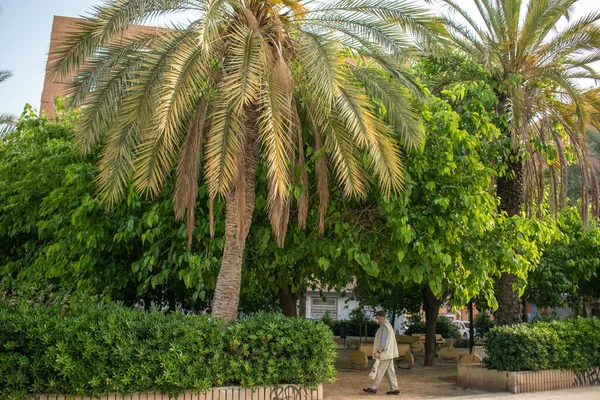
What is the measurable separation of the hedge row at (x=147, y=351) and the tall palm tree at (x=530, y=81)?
5.54 metres

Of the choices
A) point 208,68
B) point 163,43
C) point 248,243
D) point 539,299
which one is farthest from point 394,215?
point 539,299

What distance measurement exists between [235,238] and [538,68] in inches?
296

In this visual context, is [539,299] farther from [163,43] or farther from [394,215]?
[163,43]

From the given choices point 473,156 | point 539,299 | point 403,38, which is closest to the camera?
point 403,38

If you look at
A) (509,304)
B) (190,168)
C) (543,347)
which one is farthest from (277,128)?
(509,304)

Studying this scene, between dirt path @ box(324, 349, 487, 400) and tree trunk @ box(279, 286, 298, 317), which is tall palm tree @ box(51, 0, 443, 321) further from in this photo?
tree trunk @ box(279, 286, 298, 317)

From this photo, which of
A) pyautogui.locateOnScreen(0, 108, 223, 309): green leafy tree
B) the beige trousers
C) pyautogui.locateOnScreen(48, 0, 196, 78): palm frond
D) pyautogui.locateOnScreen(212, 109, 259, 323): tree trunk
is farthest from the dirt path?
pyautogui.locateOnScreen(48, 0, 196, 78): palm frond

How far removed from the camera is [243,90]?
25.4ft

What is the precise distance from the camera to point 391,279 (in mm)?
10883

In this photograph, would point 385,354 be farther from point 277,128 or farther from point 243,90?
point 243,90

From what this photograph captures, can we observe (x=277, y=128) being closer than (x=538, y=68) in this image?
Yes

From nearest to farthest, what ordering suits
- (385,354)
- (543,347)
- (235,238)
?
(235,238)
(385,354)
(543,347)

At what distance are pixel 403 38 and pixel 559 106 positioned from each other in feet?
18.1

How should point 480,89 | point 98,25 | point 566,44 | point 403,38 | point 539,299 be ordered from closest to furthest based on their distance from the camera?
point 98,25, point 403,38, point 480,89, point 566,44, point 539,299
